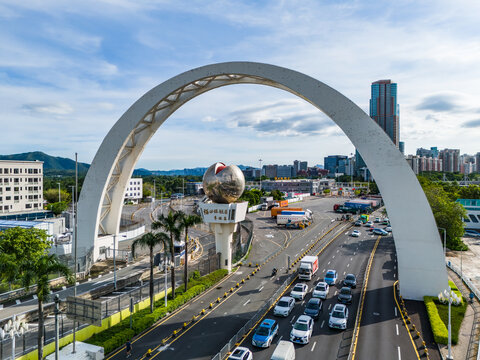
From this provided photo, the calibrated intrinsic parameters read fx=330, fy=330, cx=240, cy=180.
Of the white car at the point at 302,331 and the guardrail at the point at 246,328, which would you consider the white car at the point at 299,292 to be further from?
the white car at the point at 302,331

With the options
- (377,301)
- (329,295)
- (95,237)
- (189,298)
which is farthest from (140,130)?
(377,301)

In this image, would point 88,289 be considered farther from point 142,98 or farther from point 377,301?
point 377,301

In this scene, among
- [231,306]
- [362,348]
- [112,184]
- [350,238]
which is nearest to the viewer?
[362,348]

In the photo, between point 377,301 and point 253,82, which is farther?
point 253,82

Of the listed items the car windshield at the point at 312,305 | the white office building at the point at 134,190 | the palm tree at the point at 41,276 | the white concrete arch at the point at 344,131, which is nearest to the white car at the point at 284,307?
the car windshield at the point at 312,305

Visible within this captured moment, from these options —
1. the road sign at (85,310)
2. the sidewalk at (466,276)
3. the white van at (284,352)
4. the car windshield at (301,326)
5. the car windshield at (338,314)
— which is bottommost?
the sidewalk at (466,276)

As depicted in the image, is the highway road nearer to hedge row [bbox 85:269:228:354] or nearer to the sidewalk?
hedge row [bbox 85:269:228:354]

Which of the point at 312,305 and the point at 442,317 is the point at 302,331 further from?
the point at 442,317
